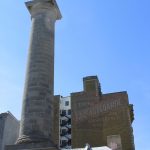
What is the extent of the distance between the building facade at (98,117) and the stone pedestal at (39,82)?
28.7 m

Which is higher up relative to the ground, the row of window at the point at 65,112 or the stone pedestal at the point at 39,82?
the row of window at the point at 65,112

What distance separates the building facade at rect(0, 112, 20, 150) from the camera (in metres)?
34.7

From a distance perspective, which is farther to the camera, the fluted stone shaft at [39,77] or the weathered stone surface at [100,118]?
the weathered stone surface at [100,118]

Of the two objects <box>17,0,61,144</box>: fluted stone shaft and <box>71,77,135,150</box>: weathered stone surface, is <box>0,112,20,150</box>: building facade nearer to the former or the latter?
<box>71,77,135,150</box>: weathered stone surface

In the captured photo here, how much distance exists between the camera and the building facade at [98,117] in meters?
45.3

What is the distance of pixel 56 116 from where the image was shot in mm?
54469

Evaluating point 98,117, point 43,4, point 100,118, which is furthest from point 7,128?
point 43,4

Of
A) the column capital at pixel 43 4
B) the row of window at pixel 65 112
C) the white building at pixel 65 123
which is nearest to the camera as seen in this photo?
the column capital at pixel 43 4

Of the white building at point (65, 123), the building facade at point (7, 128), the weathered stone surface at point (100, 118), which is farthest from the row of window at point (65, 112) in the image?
the building facade at point (7, 128)

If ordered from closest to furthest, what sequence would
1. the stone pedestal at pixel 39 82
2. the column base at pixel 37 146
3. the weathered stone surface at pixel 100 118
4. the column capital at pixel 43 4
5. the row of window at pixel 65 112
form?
the column base at pixel 37 146, the stone pedestal at pixel 39 82, the column capital at pixel 43 4, the weathered stone surface at pixel 100 118, the row of window at pixel 65 112

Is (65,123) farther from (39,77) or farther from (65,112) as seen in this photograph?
(39,77)

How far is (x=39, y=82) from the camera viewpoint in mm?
16438

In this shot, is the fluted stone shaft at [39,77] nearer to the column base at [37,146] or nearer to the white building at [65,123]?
the column base at [37,146]

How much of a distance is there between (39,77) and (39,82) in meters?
0.30
